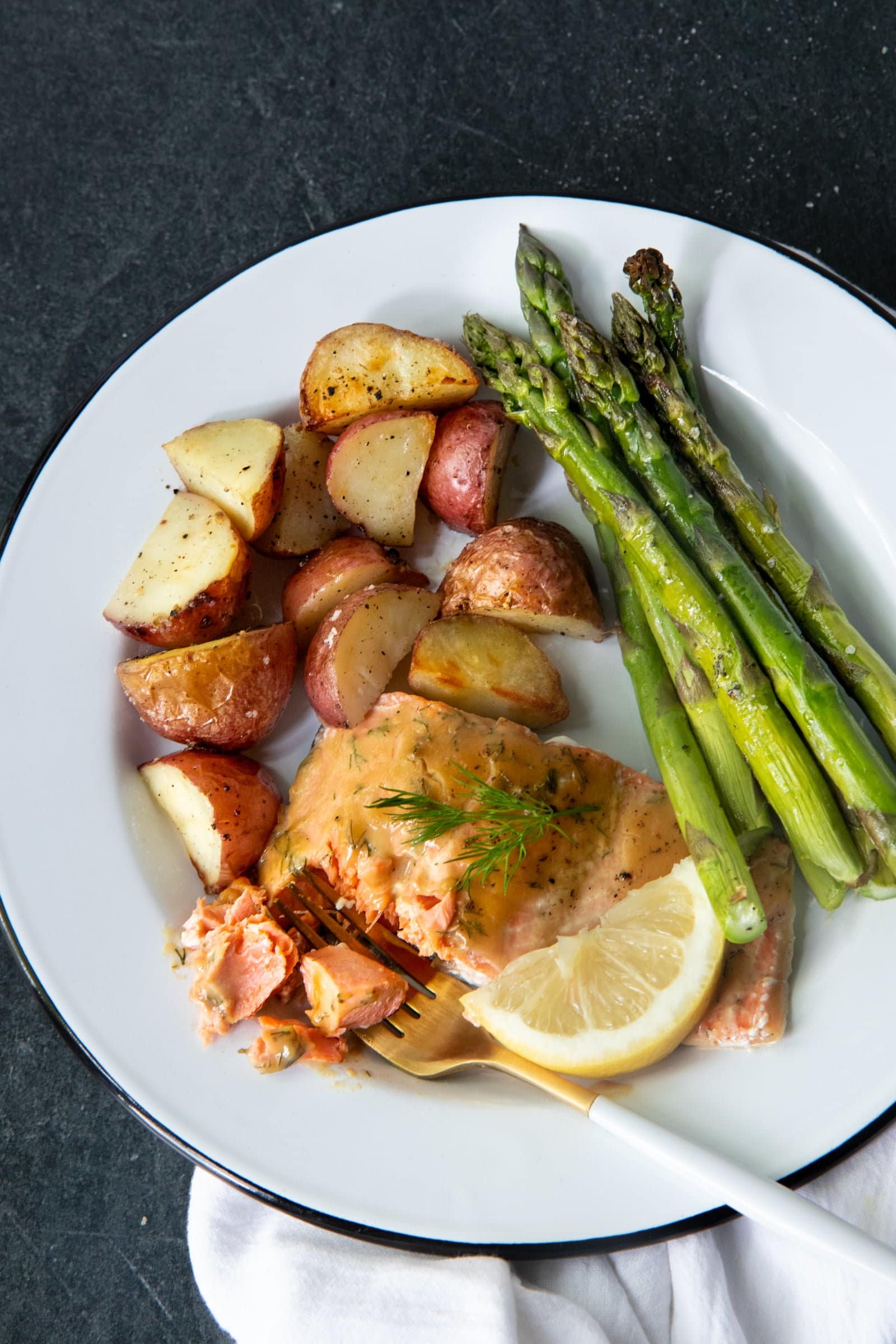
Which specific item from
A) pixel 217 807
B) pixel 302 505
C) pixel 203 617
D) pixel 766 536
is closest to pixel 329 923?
pixel 217 807

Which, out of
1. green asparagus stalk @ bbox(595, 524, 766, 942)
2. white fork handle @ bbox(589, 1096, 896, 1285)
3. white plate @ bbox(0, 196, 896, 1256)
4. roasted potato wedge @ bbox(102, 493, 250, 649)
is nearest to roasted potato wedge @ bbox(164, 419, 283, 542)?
roasted potato wedge @ bbox(102, 493, 250, 649)

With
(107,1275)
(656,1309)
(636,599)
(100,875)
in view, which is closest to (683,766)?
(636,599)

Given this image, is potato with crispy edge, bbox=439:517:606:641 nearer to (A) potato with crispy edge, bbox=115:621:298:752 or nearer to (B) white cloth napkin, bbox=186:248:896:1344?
(A) potato with crispy edge, bbox=115:621:298:752

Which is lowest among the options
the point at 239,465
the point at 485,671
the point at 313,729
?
the point at 313,729

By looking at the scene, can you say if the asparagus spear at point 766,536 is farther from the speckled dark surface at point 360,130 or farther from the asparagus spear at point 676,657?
the speckled dark surface at point 360,130

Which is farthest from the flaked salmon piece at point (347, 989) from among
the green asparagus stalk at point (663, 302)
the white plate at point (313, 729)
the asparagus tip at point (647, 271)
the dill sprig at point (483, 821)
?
the asparagus tip at point (647, 271)

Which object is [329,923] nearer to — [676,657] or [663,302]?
[676,657]
